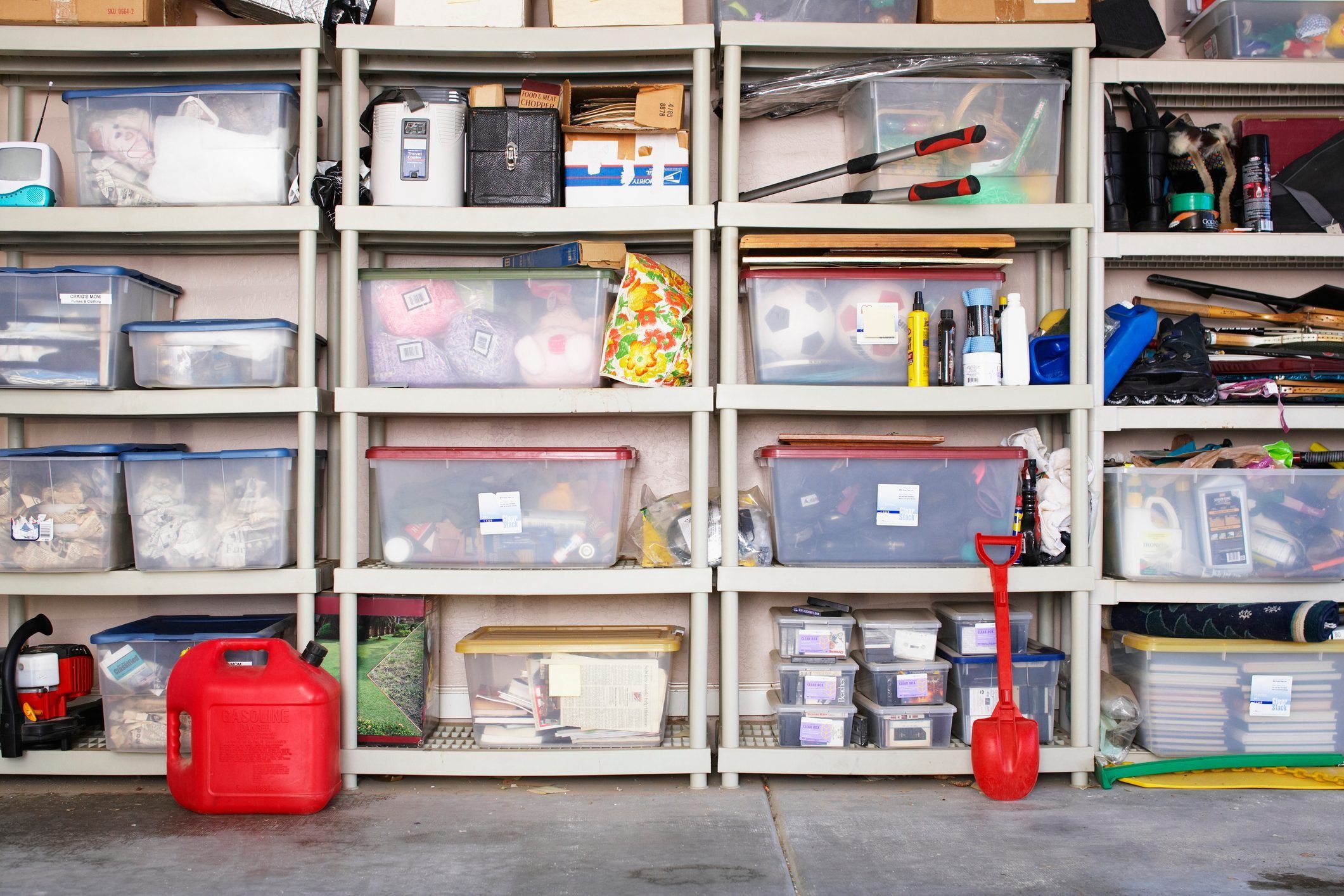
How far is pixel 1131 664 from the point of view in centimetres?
271

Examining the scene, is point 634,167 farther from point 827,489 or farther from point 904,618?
point 904,618

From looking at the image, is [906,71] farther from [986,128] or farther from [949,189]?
[949,189]

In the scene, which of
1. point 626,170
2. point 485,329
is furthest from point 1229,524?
point 485,329

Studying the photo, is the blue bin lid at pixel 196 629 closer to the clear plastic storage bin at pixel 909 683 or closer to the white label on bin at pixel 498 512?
the white label on bin at pixel 498 512

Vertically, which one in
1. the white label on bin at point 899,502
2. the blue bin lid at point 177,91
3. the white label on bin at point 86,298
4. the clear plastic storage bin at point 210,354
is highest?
the blue bin lid at point 177,91

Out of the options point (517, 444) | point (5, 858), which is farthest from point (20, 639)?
point (517, 444)

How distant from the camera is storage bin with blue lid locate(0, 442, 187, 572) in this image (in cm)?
252

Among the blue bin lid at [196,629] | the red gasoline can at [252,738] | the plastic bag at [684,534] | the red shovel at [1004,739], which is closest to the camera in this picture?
the red gasoline can at [252,738]

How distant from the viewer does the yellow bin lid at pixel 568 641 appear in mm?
2545

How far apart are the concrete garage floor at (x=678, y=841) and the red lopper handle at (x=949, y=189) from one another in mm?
1761

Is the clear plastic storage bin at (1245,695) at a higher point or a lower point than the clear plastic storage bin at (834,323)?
lower

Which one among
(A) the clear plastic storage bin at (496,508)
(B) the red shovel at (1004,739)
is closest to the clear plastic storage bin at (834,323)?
(A) the clear plastic storage bin at (496,508)

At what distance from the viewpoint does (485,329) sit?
102 inches

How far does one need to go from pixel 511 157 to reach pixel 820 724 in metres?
1.98
